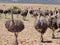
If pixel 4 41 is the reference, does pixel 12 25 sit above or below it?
above

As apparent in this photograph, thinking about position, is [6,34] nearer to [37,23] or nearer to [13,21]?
[37,23]

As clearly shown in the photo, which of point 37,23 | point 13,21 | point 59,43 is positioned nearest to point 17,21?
point 13,21

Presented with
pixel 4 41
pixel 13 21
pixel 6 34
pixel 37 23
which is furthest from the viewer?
pixel 6 34

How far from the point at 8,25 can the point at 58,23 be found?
18.2 ft

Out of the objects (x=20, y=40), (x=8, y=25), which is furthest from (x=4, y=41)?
(x=8, y=25)

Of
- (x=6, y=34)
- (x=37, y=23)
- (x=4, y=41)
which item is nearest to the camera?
(x=37, y=23)

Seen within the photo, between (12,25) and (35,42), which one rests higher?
(12,25)

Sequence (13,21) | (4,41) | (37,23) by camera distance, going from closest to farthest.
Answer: (13,21)
(37,23)
(4,41)

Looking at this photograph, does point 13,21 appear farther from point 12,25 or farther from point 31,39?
point 31,39

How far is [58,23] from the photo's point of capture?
2012 cm

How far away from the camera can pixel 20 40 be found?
20.1 m

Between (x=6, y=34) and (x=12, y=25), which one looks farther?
(x=6, y=34)

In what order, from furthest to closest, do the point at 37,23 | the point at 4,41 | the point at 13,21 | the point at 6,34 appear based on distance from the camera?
the point at 6,34, the point at 4,41, the point at 37,23, the point at 13,21

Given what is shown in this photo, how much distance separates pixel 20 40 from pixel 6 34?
3.61 m
